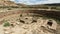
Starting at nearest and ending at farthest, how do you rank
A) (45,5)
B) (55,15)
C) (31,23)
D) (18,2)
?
1. (31,23)
2. (55,15)
3. (45,5)
4. (18,2)

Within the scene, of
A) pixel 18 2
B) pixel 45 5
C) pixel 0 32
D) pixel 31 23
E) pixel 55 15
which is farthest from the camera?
pixel 18 2

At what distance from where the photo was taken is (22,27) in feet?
26.8

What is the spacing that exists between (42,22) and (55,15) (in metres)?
1.40

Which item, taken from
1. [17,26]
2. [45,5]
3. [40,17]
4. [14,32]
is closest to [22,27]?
[17,26]

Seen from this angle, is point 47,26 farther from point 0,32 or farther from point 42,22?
point 0,32

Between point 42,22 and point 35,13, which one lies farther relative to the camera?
point 35,13

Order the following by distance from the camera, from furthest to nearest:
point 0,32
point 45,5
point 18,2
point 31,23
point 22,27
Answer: point 18,2 < point 45,5 < point 31,23 < point 22,27 < point 0,32

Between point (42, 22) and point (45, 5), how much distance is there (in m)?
3.08

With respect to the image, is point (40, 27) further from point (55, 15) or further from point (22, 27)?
point (55, 15)

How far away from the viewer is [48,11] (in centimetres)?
1021

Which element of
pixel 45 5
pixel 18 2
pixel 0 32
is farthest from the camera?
pixel 18 2

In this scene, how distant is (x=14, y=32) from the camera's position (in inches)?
293

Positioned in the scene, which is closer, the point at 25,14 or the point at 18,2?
the point at 25,14

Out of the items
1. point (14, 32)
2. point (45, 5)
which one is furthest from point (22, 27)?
point (45, 5)
